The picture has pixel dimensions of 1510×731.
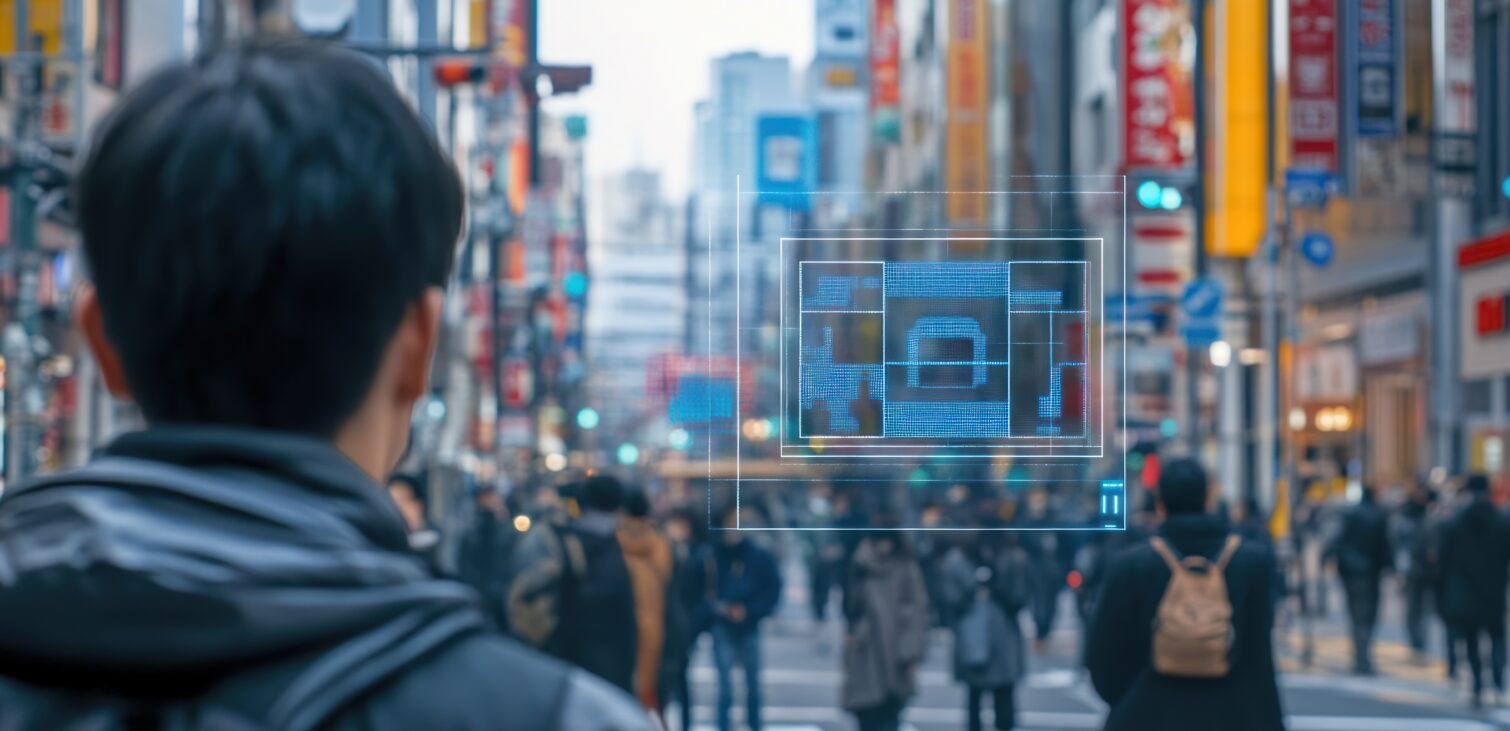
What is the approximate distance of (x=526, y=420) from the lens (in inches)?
1633

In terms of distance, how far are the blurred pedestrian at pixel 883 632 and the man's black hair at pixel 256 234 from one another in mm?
10527

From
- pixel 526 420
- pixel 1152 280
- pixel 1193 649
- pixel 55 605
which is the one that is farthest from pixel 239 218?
pixel 526 420

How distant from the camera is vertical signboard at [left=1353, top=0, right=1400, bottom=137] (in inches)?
842

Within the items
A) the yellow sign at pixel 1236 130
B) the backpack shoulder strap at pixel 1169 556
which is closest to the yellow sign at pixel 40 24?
the backpack shoulder strap at pixel 1169 556

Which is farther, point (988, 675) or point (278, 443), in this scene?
point (988, 675)

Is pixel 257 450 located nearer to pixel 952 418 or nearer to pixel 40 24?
pixel 952 418

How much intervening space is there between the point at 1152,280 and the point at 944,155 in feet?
114

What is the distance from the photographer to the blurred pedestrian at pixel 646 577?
459 inches

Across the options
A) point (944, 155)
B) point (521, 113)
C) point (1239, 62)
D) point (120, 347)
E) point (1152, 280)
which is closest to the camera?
point (120, 347)

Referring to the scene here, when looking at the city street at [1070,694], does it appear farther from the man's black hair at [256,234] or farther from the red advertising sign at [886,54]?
the red advertising sign at [886,54]

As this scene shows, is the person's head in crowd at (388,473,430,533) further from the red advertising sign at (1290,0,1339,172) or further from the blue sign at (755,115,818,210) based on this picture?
the red advertising sign at (1290,0,1339,172)

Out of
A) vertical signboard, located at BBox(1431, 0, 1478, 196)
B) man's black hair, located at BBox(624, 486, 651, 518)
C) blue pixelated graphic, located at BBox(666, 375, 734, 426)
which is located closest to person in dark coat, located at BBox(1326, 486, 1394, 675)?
vertical signboard, located at BBox(1431, 0, 1478, 196)

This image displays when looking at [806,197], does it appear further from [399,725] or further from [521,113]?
[521,113]

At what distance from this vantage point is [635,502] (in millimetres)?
12070
